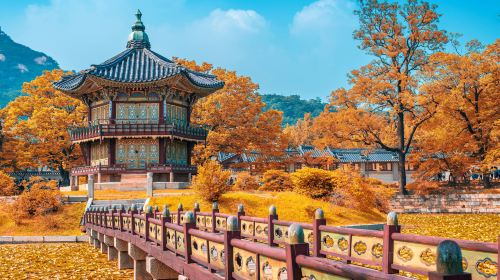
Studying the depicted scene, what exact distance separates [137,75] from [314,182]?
19.2 meters

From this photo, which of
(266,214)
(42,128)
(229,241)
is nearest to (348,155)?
(42,128)

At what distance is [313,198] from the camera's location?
27281 mm

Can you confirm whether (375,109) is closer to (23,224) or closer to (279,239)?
(23,224)

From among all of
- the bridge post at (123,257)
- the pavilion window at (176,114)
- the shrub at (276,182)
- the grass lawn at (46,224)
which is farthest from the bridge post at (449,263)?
the pavilion window at (176,114)

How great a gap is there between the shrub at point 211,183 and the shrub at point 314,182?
4.08 m

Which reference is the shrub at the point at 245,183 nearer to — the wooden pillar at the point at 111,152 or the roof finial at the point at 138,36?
the wooden pillar at the point at 111,152

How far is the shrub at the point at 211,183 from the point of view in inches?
1054

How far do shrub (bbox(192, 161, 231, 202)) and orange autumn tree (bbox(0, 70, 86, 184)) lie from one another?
22707 mm

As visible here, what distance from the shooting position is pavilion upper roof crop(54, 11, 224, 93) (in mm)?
38562

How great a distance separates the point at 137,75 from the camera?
39.8 m

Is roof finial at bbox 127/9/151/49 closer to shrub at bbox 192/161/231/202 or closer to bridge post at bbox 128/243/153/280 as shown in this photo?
shrub at bbox 192/161/231/202

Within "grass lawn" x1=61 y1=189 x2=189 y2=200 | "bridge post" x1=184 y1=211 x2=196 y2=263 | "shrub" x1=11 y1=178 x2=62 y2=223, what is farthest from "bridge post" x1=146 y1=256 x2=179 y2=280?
"grass lawn" x1=61 y1=189 x2=189 y2=200

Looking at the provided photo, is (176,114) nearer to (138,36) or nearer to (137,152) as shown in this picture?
(137,152)

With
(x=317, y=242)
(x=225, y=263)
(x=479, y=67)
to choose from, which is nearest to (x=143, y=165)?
(x=479, y=67)
